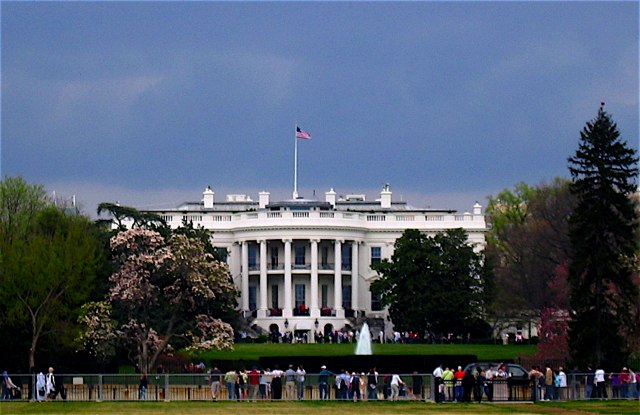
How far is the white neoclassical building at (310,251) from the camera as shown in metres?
133

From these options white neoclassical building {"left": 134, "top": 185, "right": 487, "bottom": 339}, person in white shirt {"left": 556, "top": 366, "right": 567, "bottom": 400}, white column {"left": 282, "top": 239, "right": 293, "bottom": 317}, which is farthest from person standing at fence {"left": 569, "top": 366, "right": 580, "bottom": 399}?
white column {"left": 282, "top": 239, "right": 293, "bottom": 317}

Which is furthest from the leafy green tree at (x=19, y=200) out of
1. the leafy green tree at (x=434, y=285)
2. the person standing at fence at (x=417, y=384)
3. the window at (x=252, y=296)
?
the person standing at fence at (x=417, y=384)

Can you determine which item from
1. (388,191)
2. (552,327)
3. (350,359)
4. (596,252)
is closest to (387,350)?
(552,327)

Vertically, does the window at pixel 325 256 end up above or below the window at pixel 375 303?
above

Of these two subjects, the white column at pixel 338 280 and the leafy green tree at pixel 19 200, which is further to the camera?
the white column at pixel 338 280

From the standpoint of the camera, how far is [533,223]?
410ft

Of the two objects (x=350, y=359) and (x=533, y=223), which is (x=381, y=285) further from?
(x=350, y=359)

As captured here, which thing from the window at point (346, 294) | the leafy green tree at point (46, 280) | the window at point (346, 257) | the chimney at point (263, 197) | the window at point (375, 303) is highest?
the chimney at point (263, 197)

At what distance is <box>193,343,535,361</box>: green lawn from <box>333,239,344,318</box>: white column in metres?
23.4

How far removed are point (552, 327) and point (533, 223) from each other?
115 feet

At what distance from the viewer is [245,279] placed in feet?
446

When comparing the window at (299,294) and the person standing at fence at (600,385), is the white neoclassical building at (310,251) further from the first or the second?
the person standing at fence at (600,385)

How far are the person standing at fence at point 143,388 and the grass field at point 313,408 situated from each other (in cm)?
198

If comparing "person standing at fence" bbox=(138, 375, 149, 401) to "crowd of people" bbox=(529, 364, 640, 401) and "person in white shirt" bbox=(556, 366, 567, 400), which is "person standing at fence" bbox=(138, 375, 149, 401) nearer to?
"crowd of people" bbox=(529, 364, 640, 401)
